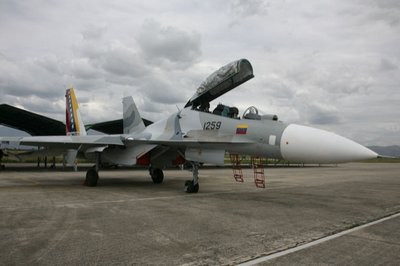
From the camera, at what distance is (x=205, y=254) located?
3.92m

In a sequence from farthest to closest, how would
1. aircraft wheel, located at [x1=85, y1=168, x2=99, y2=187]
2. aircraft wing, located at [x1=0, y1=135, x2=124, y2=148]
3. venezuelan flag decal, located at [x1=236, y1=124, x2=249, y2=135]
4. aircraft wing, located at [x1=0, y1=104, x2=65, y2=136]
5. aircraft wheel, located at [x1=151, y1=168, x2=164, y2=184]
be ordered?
aircraft wing, located at [x1=0, y1=104, x2=65, y2=136] < aircraft wheel, located at [x1=151, y1=168, x2=164, y2=184] < aircraft wheel, located at [x1=85, y1=168, x2=99, y2=187] < aircraft wing, located at [x1=0, y1=135, x2=124, y2=148] < venezuelan flag decal, located at [x1=236, y1=124, x2=249, y2=135]

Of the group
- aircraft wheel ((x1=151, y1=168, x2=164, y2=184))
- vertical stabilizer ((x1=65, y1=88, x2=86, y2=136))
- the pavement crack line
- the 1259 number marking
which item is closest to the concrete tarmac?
the pavement crack line

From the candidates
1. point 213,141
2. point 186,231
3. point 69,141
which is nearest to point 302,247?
point 186,231

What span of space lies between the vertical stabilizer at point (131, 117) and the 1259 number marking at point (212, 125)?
588 cm

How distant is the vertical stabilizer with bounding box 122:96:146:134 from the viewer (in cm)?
1475

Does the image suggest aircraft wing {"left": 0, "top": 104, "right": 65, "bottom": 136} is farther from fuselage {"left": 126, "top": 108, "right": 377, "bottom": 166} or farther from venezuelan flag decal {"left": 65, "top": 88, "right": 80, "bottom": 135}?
fuselage {"left": 126, "top": 108, "right": 377, "bottom": 166}

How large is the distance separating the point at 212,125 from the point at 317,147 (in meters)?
3.11

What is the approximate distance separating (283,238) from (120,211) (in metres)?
3.49

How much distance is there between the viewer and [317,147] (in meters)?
7.00

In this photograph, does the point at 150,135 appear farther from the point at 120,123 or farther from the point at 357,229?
the point at 120,123

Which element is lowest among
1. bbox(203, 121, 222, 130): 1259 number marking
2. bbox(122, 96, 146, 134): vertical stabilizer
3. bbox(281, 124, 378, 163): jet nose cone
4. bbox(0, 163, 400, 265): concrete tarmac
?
bbox(0, 163, 400, 265): concrete tarmac

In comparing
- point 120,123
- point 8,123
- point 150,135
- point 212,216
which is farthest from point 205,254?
point 8,123

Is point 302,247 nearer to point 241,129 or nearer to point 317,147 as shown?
point 317,147

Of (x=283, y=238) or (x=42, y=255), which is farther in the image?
(x=283, y=238)
